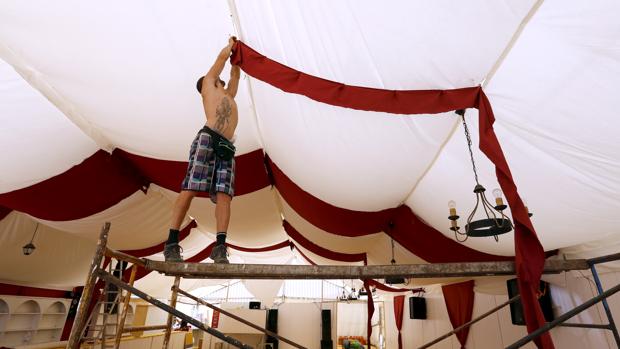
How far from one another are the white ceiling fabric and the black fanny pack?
573 millimetres

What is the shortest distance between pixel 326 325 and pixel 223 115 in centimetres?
927

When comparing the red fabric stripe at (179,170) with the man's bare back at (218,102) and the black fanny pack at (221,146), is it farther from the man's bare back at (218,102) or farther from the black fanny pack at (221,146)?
the black fanny pack at (221,146)

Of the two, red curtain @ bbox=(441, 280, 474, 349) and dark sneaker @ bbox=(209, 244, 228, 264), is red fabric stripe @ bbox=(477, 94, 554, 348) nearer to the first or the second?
dark sneaker @ bbox=(209, 244, 228, 264)

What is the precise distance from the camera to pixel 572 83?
4.59 feet

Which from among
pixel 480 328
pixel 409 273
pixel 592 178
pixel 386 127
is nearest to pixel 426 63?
pixel 386 127

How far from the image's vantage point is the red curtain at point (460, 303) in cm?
626

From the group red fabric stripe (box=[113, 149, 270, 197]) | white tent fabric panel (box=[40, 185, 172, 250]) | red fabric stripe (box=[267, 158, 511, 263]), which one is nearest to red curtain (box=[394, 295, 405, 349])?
red fabric stripe (box=[267, 158, 511, 263])

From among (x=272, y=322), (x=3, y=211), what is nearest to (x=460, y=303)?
(x=272, y=322)

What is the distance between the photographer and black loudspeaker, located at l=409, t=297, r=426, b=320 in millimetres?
8031

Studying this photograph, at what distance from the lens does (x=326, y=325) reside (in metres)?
9.45

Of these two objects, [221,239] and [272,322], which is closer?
[221,239]

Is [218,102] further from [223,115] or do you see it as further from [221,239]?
[221,239]

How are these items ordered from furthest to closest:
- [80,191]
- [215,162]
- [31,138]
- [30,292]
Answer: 1. [30,292]
2. [80,191]
3. [31,138]
4. [215,162]

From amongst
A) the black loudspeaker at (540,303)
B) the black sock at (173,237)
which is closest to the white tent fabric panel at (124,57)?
the black sock at (173,237)
